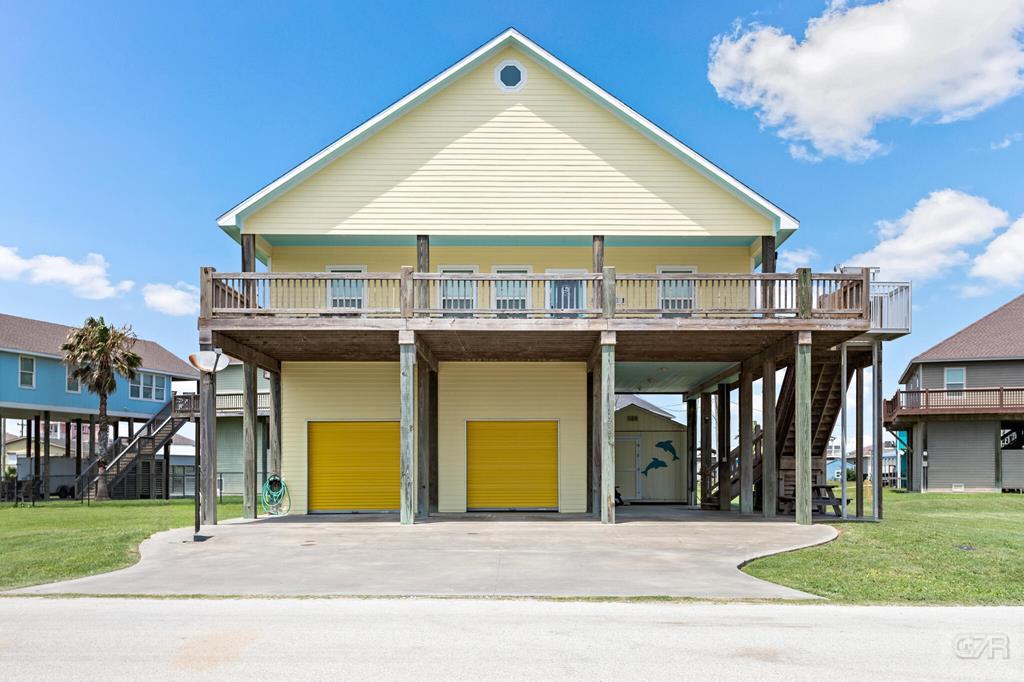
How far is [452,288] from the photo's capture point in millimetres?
21766

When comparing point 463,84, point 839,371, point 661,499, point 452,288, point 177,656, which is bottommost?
point 661,499

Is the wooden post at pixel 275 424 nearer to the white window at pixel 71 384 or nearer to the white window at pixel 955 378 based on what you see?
the white window at pixel 71 384

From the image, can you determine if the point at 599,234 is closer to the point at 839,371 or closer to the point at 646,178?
the point at 646,178

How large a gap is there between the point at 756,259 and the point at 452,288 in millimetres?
8375

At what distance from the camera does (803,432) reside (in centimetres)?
1806

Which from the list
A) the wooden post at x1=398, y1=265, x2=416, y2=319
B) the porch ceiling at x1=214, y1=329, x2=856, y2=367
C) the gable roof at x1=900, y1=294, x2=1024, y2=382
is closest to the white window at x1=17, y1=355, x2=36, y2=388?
the porch ceiling at x1=214, y1=329, x2=856, y2=367

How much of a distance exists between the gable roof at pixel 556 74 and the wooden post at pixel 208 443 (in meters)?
4.31

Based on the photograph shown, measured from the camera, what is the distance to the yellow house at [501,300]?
18469 mm

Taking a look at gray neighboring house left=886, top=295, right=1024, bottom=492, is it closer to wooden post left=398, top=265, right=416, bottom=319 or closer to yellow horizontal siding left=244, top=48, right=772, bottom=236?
yellow horizontal siding left=244, top=48, right=772, bottom=236

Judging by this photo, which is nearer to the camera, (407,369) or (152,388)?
(407,369)

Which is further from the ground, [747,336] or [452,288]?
[452,288]

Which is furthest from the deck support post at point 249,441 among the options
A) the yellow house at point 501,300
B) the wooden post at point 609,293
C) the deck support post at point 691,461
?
the deck support post at point 691,461

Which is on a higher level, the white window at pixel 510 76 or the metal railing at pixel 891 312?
the white window at pixel 510 76

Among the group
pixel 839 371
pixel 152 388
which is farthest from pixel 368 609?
pixel 152 388
